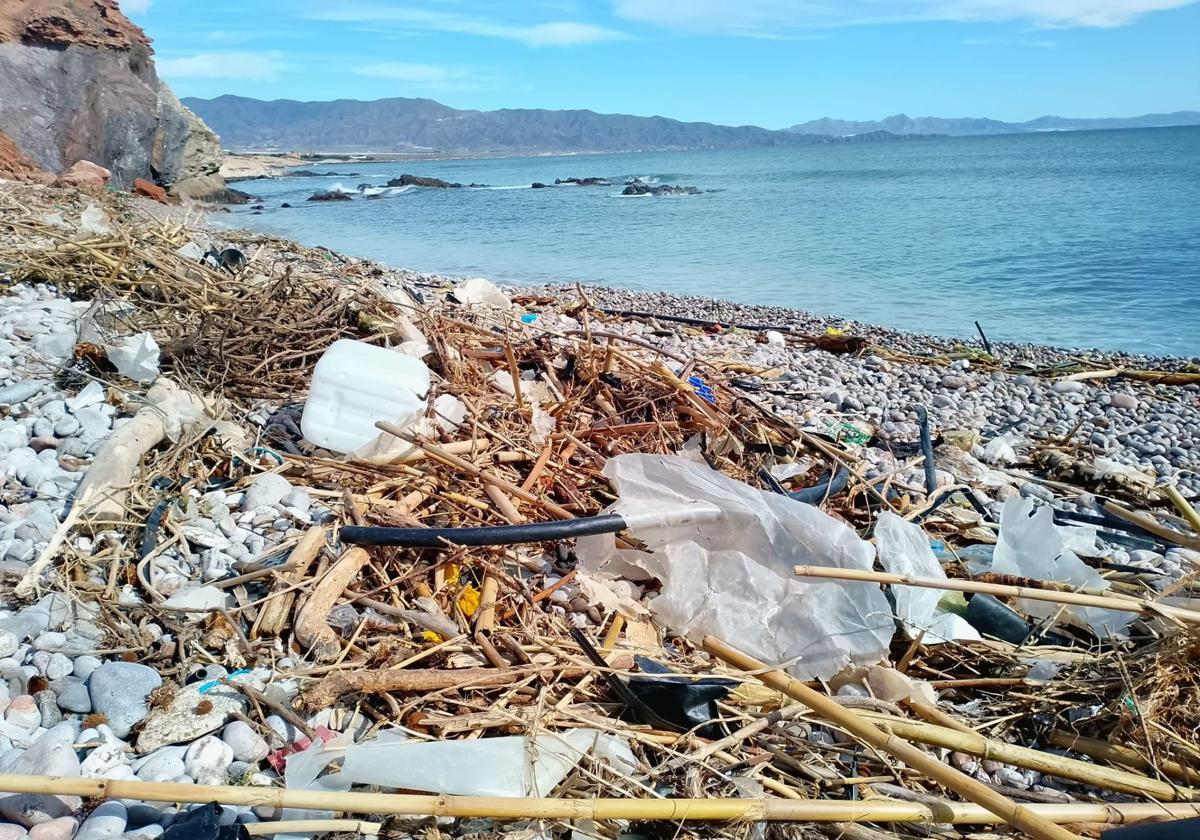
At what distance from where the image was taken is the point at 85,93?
15547 millimetres

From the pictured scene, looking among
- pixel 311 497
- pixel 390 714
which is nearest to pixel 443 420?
pixel 311 497

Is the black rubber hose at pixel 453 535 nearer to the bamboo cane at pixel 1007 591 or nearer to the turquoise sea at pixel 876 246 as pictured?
the bamboo cane at pixel 1007 591

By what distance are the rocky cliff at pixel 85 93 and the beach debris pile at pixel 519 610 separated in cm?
1414

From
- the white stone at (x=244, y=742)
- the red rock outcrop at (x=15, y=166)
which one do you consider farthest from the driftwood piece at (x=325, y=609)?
the red rock outcrop at (x=15, y=166)

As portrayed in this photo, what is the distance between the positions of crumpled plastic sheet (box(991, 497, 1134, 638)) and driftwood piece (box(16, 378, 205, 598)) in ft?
9.81

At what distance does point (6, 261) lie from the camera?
4566mm

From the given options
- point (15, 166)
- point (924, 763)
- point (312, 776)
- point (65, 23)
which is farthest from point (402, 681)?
point (65, 23)

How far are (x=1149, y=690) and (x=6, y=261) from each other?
20.0 ft

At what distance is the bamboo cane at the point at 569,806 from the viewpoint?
1314 mm

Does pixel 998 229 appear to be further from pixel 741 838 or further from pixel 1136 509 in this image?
pixel 741 838

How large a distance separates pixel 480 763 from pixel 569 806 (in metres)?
0.25

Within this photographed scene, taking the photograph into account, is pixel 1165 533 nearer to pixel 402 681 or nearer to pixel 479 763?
pixel 479 763

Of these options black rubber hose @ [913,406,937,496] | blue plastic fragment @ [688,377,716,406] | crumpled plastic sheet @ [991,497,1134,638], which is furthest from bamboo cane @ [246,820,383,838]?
black rubber hose @ [913,406,937,496]

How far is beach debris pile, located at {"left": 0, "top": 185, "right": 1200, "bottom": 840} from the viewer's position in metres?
1.52
